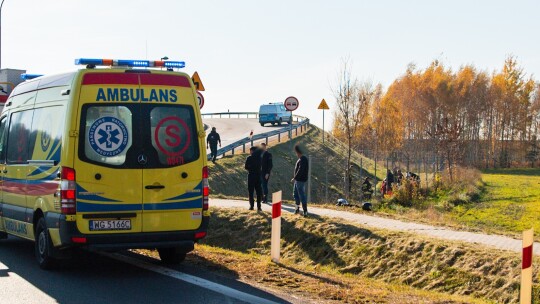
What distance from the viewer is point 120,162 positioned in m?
9.59

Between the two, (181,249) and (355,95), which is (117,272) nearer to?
(181,249)

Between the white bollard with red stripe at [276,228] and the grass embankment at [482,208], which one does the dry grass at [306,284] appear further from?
the grass embankment at [482,208]

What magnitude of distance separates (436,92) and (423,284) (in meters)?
69.4

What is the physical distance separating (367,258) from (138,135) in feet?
21.0

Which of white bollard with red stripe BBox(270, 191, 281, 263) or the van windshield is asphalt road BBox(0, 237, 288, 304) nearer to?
white bollard with red stripe BBox(270, 191, 281, 263)

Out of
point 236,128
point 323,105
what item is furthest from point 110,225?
point 236,128

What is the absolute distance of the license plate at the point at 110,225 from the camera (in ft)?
31.1

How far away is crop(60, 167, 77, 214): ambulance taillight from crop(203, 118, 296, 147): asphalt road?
3514cm

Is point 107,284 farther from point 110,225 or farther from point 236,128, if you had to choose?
point 236,128

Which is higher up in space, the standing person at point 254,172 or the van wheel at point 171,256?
the standing person at point 254,172

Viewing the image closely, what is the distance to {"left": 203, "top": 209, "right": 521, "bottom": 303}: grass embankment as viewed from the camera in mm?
10658

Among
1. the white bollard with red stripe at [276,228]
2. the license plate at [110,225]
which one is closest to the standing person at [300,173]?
the white bollard with red stripe at [276,228]

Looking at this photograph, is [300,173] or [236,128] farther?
[236,128]

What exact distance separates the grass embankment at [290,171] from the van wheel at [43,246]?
14.4m
